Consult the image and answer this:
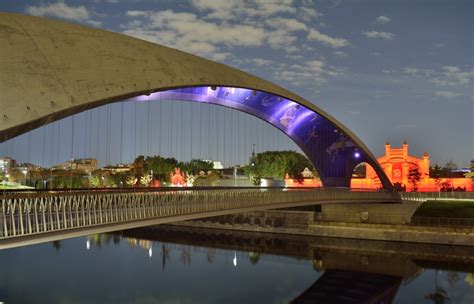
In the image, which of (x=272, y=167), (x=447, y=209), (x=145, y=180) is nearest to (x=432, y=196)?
(x=447, y=209)

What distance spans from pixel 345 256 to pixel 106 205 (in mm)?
26463

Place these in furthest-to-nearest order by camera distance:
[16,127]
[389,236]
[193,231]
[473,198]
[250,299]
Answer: [473,198], [193,231], [389,236], [250,299], [16,127]

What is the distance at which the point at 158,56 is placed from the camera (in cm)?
2270

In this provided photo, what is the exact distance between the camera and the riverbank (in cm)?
4253

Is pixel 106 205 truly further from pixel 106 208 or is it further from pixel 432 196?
pixel 432 196

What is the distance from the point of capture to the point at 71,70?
17.4m

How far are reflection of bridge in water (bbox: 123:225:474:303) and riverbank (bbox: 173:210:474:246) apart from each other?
3.01 ft

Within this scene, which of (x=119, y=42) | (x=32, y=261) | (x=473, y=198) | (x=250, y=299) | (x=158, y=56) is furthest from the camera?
(x=473, y=198)

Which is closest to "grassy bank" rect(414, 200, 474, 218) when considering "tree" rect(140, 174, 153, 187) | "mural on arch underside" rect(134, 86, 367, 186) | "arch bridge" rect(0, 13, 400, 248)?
"mural on arch underside" rect(134, 86, 367, 186)

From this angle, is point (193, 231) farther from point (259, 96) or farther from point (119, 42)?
point (119, 42)

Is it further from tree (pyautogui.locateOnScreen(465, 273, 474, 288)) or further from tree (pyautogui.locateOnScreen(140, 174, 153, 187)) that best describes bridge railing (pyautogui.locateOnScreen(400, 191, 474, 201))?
tree (pyautogui.locateOnScreen(140, 174, 153, 187))

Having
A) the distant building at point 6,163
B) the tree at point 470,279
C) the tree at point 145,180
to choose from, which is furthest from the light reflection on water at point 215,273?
the tree at point 145,180

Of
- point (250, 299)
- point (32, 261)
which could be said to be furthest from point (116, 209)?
point (32, 261)

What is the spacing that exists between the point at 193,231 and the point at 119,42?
3382cm
